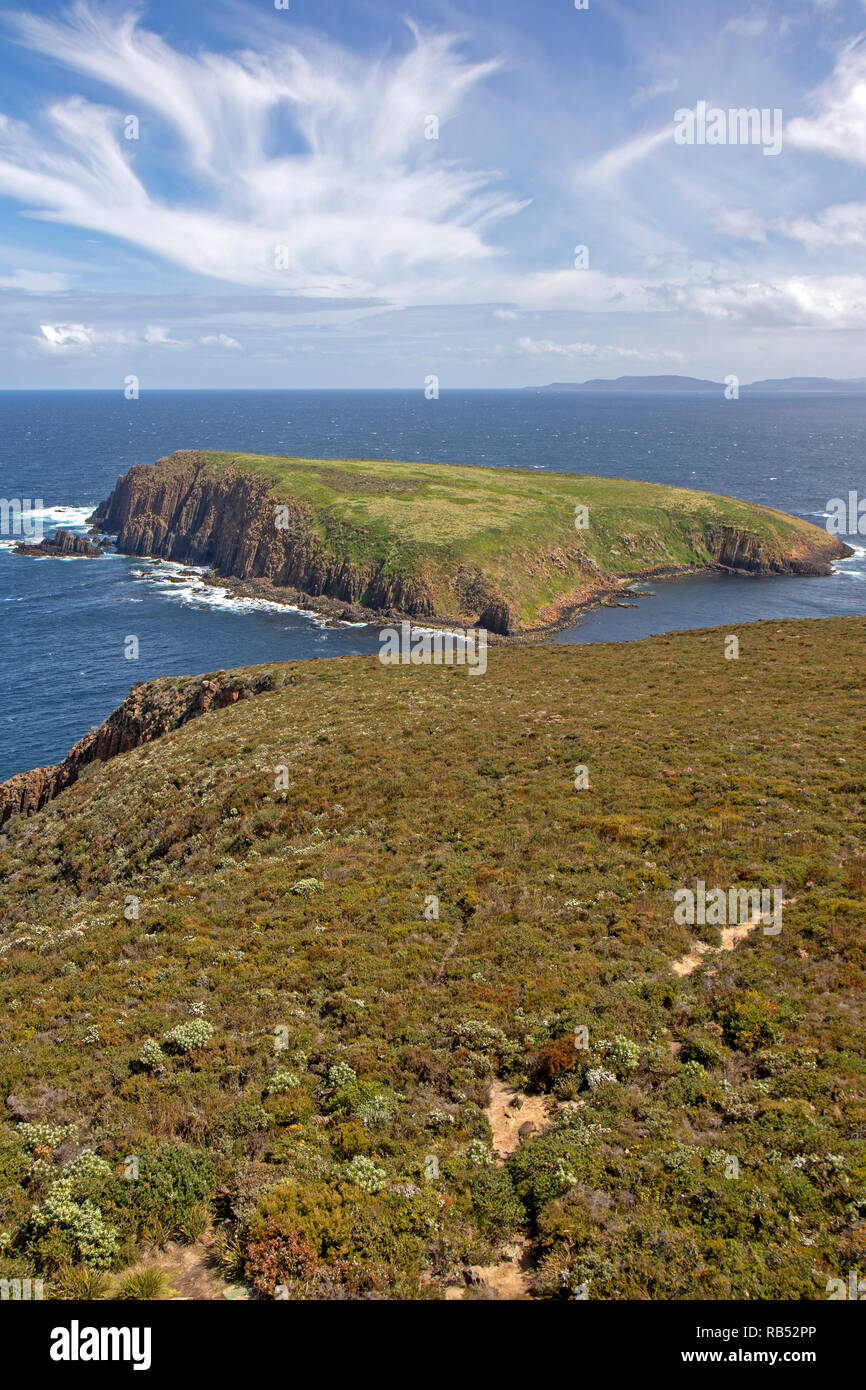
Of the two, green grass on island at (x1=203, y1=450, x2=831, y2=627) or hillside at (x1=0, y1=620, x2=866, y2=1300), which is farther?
green grass on island at (x1=203, y1=450, x2=831, y2=627)

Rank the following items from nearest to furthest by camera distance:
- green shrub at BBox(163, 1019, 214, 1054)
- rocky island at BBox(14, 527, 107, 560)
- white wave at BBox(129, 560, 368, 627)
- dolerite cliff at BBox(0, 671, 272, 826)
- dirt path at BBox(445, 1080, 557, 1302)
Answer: dirt path at BBox(445, 1080, 557, 1302) → green shrub at BBox(163, 1019, 214, 1054) → dolerite cliff at BBox(0, 671, 272, 826) → white wave at BBox(129, 560, 368, 627) → rocky island at BBox(14, 527, 107, 560)

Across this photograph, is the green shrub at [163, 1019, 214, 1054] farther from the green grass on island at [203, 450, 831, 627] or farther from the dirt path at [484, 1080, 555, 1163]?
the green grass on island at [203, 450, 831, 627]

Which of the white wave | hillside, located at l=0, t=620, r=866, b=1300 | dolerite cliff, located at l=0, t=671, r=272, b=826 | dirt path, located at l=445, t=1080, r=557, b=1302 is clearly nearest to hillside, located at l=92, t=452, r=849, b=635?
the white wave

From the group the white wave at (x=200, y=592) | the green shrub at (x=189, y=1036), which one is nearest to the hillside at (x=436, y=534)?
the white wave at (x=200, y=592)

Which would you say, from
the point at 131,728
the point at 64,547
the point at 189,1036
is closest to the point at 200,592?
the point at 64,547

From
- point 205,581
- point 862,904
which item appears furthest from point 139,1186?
point 205,581

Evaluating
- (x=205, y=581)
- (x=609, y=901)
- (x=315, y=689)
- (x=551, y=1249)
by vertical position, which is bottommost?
(x=551, y=1249)
